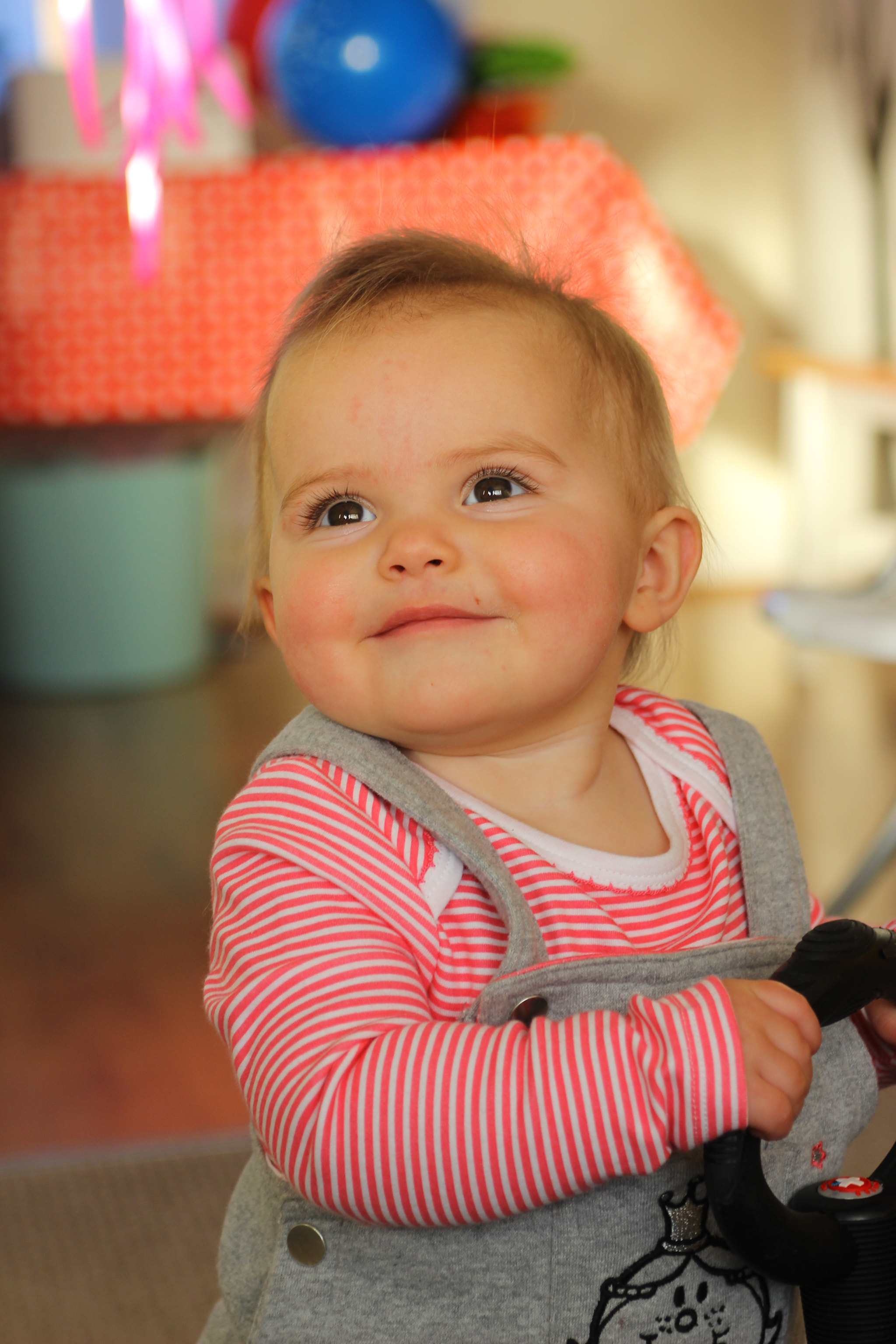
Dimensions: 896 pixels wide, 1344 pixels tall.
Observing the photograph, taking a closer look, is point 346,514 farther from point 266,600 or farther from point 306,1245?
point 306,1245

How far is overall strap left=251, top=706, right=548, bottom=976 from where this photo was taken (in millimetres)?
592

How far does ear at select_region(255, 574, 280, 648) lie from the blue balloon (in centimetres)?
215

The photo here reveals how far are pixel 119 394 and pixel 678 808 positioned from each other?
200cm

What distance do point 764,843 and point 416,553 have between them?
0.23 m

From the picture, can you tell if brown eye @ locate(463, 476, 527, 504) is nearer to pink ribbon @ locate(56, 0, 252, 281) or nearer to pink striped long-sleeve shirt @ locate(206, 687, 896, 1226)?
pink striped long-sleeve shirt @ locate(206, 687, 896, 1226)

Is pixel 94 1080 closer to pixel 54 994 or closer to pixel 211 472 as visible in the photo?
pixel 54 994

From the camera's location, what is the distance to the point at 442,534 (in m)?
0.63

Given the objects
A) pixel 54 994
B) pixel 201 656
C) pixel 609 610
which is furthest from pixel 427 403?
pixel 201 656

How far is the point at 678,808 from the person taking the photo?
738 mm

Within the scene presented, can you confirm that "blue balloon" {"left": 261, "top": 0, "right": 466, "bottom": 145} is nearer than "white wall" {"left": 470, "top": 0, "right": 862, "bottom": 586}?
Yes

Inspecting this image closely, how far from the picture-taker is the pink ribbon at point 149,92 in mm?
2451

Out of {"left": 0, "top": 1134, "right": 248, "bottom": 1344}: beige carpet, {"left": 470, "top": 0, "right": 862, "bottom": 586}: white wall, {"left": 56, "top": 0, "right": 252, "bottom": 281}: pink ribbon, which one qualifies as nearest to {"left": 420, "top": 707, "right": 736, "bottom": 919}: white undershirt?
{"left": 0, "top": 1134, "right": 248, "bottom": 1344}: beige carpet

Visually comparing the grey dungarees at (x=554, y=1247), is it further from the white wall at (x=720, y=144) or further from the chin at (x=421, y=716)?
the white wall at (x=720, y=144)

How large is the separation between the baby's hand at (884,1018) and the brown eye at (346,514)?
31cm
